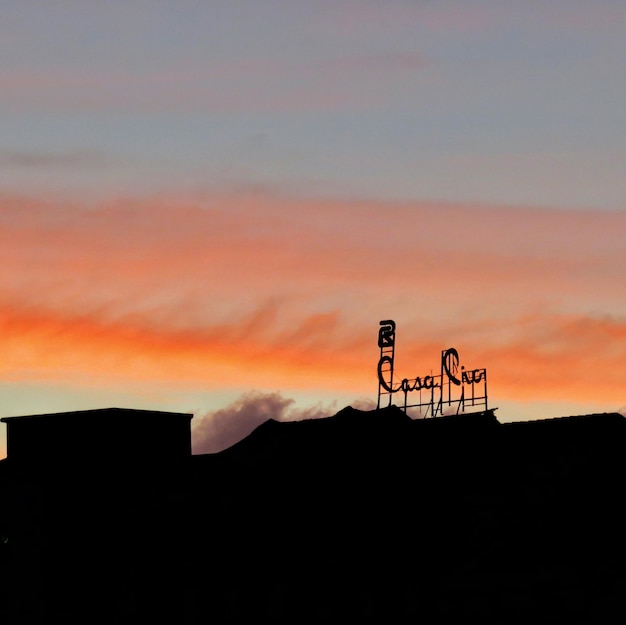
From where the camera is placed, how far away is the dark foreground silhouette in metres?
68.8

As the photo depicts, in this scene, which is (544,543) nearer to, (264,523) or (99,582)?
(264,523)

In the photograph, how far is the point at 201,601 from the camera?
2933 inches

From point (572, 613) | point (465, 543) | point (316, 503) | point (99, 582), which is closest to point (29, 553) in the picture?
point (99, 582)

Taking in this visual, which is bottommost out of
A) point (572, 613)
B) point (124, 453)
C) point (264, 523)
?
point (572, 613)

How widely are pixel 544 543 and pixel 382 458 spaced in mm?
11918

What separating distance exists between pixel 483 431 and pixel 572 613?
52.6 feet

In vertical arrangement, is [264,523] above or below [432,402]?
below

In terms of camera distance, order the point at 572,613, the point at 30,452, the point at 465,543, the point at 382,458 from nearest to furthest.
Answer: the point at 572,613 → the point at 465,543 → the point at 382,458 → the point at 30,452

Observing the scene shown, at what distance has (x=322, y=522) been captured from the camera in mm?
73438

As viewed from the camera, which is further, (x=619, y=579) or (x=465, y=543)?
(x=465, y=543)

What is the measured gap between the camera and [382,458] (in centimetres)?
7606

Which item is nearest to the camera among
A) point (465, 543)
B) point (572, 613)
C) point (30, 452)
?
point (572, 613)

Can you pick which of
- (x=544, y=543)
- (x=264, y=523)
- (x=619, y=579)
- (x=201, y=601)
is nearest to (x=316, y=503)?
(x=264, y=523)

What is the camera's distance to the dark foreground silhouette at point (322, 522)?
68750 millimetres
